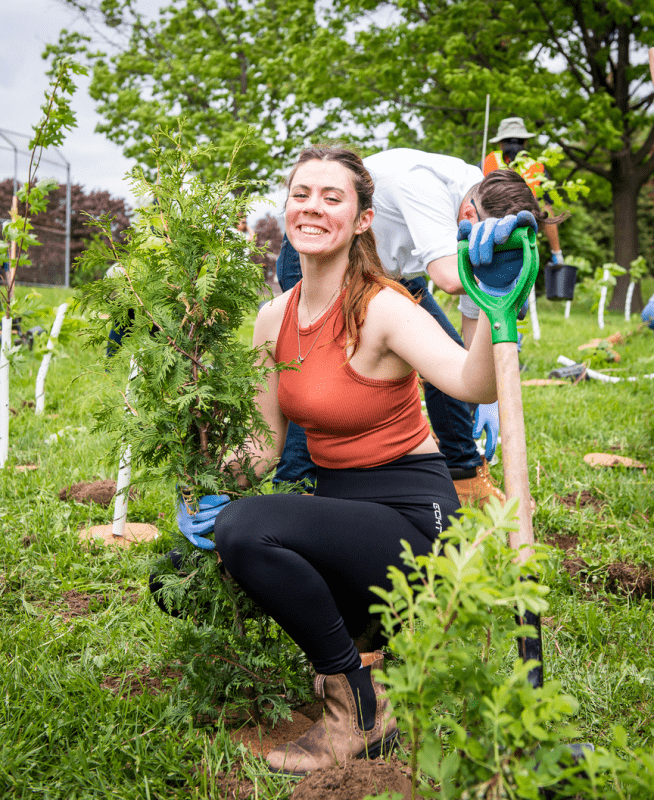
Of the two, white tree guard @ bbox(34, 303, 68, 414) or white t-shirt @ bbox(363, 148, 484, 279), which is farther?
white tree guard @ bbox(34, 303, 68, 414)

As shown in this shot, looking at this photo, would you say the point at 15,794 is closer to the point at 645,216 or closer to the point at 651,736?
the point at 651,736

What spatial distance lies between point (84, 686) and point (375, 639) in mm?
823

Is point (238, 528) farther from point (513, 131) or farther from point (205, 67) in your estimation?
point (205, 67)

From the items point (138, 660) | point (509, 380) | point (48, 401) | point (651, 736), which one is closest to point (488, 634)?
point (509, 380)

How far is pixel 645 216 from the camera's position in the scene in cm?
2269

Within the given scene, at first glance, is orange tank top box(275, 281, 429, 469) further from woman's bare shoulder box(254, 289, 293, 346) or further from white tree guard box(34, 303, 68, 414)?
white tree guard box(34, 303, 68, 414)

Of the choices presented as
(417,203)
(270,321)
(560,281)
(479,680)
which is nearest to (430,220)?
(417,203)

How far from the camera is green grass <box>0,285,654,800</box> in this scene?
1.56 m

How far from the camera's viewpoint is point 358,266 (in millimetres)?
2004

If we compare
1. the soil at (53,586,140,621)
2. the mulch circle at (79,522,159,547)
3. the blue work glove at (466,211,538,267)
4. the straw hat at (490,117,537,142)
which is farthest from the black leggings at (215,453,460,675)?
the straw hat at (490,117,537,142)

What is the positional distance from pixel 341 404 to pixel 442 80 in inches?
531

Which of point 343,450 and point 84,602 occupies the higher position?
point 343,450

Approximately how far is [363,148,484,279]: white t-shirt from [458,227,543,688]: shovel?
113 centimetres

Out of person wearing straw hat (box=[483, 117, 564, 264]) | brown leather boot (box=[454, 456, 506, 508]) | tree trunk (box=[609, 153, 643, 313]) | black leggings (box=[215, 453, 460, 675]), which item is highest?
tree trunk (box=[609, 153, 643, 313])
